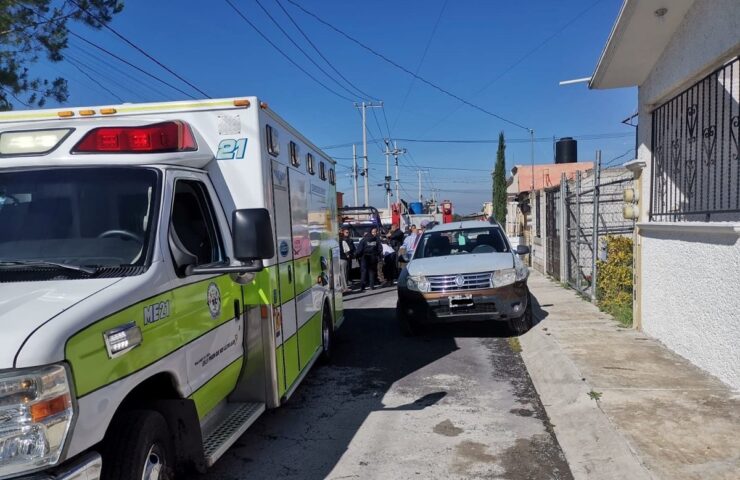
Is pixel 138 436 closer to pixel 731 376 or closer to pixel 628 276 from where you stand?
pixel 731 376

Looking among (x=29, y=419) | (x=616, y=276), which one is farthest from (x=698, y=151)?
(x=29, y=419)

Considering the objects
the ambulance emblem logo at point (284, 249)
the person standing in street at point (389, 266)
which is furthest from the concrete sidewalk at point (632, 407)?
the person standing in street at point (389, 266)

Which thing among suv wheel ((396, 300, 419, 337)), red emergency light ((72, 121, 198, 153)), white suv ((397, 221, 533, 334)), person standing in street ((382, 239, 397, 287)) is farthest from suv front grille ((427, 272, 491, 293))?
person standing in street ((382, 239, 397, 287))

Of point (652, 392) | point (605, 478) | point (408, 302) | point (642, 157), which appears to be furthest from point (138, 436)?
point (642, 157)

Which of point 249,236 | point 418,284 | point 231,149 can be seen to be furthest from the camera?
point 418,284

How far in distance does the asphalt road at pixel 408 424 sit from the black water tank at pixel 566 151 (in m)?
Answer: 44.5

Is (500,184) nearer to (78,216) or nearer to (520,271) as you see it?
(520,271)

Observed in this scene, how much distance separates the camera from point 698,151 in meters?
6.71

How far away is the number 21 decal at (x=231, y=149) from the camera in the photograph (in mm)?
4352

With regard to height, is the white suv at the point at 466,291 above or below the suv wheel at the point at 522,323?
above

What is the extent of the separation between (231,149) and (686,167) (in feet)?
17.3

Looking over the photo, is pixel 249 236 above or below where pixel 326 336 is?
above

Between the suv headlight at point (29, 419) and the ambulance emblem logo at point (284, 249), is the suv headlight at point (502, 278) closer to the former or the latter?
the ambulance emblem logo at point (284, 249)

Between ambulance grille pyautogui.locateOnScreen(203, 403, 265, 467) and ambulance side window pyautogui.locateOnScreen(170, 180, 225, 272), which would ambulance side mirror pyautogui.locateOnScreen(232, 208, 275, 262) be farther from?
ambulance grille pyautogui.locateOnScreen(203, 403, 265, 467)
